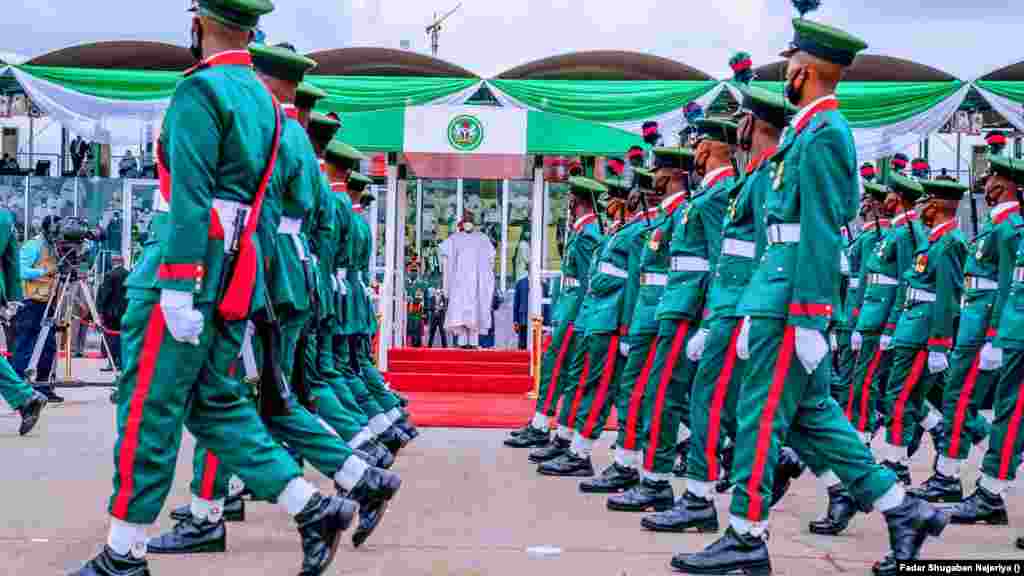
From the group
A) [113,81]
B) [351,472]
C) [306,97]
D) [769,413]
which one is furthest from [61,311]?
[769,413]

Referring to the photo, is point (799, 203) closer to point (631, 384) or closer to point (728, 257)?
point (728, 257)

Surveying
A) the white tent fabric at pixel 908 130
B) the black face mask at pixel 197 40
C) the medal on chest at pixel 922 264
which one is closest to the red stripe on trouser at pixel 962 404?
the medal on chest at pixel 922 264

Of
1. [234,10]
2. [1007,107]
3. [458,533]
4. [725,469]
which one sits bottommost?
[725,469]

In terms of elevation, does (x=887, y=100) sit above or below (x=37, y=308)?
above

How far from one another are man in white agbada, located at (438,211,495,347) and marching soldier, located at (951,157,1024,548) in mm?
11285

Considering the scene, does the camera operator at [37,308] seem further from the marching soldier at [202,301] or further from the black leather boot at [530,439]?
the marching soldier at [202,301]

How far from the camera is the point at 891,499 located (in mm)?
5402

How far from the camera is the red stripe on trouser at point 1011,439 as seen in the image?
6820 millimetres

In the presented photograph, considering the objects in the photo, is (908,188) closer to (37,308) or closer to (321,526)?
(321,526)

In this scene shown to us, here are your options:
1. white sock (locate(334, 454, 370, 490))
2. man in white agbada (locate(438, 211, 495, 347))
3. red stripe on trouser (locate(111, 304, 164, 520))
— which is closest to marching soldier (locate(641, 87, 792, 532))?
white sock (locate(334, 454, 370, 490))

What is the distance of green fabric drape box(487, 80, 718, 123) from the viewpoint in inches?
764

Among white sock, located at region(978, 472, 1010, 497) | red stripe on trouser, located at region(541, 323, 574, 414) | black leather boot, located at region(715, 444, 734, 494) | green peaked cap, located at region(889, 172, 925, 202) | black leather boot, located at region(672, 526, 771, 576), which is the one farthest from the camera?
red stripe on trouser, located at region(541, 323, 574, 414)

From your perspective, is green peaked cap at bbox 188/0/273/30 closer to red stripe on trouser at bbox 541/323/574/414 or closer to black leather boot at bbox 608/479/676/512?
black leather boot at bbox 608/479/676/512

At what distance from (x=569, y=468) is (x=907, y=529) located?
151 inches
